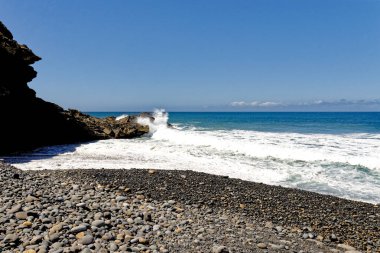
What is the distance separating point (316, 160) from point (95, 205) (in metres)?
12.8

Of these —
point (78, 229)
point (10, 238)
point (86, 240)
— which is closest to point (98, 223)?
point (78, 229)

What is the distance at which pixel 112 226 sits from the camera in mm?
5715

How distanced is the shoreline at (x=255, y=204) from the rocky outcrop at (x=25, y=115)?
11095 mm

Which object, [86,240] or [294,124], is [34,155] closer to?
[86,240]

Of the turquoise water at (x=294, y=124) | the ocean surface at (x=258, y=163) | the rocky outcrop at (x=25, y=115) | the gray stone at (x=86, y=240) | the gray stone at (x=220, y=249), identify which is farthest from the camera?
the turquoise water at (x=294, y=124)

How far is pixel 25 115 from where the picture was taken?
805 inches

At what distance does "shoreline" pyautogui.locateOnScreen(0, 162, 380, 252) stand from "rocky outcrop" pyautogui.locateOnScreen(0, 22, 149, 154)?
11095 millimetres

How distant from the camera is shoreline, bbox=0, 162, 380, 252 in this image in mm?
6297

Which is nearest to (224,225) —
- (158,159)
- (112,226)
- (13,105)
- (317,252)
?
(317,252)

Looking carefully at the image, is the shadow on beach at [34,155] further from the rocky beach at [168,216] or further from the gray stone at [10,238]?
the gray stone at [10,238]

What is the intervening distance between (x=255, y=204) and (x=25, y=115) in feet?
59.4

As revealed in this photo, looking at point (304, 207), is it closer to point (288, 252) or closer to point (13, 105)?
point (288, 252)

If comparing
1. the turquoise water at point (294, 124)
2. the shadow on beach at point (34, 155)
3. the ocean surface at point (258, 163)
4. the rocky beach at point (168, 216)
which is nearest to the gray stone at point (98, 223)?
the rocky beach at point (168, 216)

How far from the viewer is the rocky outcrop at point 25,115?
18.4 meters
